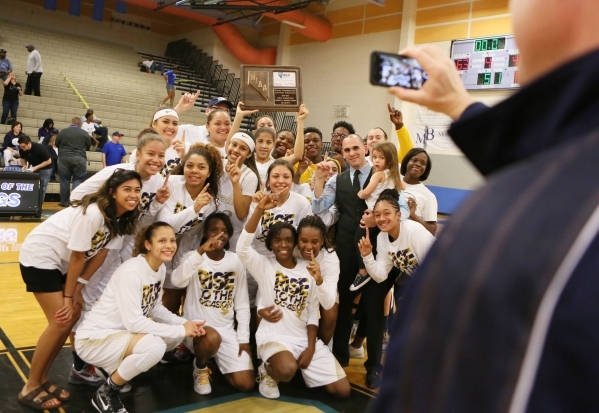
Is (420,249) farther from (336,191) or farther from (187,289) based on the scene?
(187,289)

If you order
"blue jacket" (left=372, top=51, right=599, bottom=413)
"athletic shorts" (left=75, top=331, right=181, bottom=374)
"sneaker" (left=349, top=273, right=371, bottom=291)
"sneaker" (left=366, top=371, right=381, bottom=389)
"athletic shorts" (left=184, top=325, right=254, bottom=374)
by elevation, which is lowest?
"sneaker" (left=366, top=371, right=381, bottom=389)

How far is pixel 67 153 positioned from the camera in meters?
9.66

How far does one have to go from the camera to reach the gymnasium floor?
3.22m

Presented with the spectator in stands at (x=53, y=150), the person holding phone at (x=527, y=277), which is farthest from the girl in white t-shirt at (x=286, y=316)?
the spectator in stands at (x=53, y=150)

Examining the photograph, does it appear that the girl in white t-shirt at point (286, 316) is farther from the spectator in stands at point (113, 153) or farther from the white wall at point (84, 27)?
the white wall at point (84, 27)

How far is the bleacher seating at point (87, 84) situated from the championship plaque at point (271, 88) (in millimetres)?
9202

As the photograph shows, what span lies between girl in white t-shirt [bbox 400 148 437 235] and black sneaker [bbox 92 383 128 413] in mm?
2676

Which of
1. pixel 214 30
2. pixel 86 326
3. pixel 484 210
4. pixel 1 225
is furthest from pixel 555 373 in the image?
pixel 214 30

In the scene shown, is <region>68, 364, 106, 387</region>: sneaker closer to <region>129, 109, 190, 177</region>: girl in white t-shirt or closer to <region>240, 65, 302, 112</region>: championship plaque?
<region>129, 109, 190, 177</region>: girl in white t-shirt

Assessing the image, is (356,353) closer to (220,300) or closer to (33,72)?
(220,300)

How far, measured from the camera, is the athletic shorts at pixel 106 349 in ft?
10.3

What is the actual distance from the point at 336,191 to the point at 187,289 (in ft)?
4.84

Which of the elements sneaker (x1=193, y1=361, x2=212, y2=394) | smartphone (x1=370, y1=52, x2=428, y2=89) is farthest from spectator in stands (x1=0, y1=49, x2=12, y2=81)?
smartphone (x1=370, y1=52, x2=428, y2=89)

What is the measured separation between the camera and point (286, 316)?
3797mm
